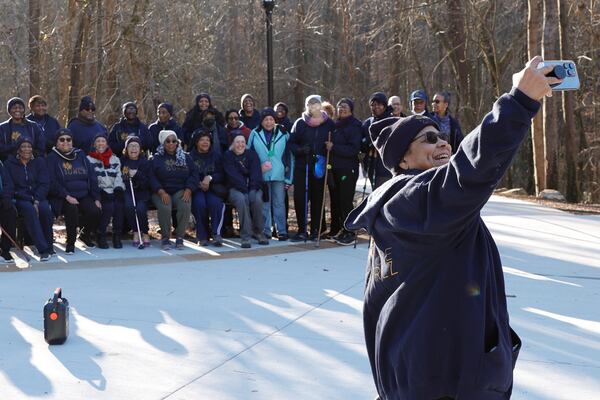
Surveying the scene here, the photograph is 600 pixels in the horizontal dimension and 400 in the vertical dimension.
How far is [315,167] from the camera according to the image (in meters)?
11.5

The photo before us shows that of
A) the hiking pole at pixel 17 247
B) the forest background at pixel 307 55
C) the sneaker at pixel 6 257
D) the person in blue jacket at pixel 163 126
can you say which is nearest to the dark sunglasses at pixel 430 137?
the hiking pole at pixel 17 247

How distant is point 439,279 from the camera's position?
2682mm

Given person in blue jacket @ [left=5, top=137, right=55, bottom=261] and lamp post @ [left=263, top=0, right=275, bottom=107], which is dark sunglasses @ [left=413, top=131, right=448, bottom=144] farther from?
lamp post @ [left=263, top=0, right=275, bottom=107]

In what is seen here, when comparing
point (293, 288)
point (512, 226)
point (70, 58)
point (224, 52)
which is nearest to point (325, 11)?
point (224, 52)

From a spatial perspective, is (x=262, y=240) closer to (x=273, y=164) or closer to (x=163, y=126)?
(x=273, y=164)

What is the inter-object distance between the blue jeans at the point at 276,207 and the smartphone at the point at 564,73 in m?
9.14

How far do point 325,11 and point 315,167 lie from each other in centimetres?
2714

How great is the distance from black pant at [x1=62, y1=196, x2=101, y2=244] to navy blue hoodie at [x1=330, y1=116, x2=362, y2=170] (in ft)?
10.5

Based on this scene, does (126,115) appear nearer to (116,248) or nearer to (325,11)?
(116,248)

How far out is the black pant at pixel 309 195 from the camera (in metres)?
11.6

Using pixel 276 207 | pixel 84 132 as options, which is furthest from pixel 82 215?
pixel 276 207

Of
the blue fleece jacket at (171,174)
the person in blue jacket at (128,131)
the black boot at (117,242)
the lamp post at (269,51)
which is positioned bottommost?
the black boot at (117,242)

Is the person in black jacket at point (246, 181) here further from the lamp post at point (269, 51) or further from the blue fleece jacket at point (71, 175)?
the lamp post at point (269, 51)

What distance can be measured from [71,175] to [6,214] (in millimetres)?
952
